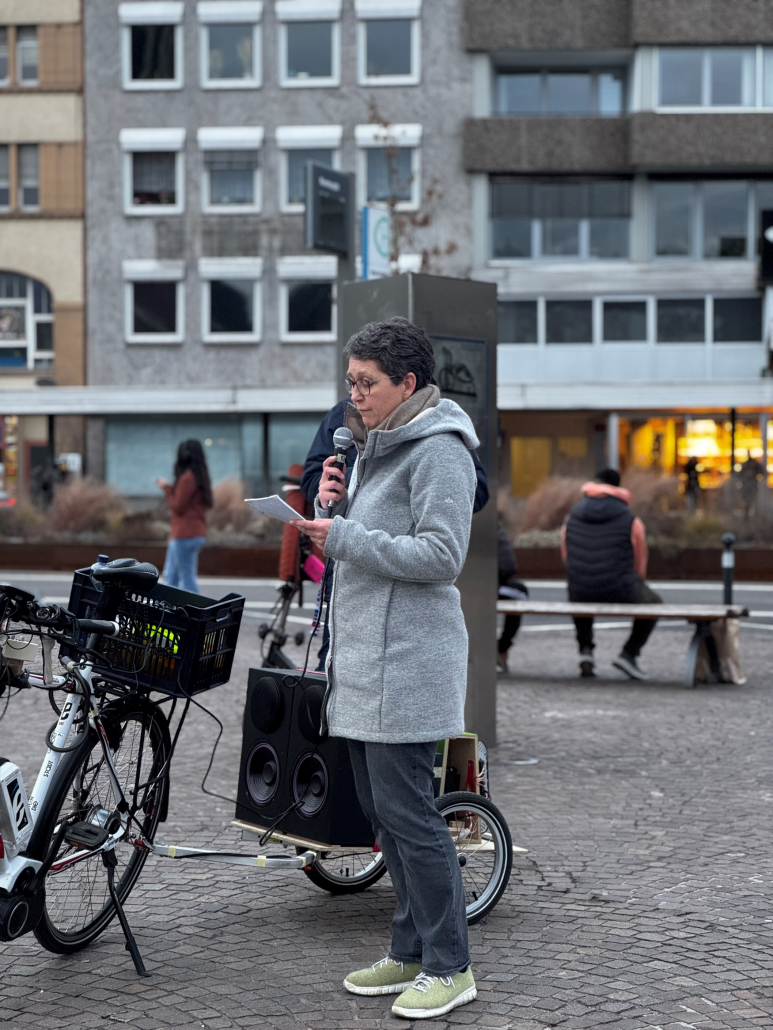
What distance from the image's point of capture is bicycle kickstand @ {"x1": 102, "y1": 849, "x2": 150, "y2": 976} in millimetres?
4160

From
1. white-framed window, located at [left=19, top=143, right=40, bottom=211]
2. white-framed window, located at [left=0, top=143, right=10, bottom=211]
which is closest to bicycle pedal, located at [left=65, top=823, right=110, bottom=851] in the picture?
white-framed window, located at [left=19, top=143, right=40, bottom=211]

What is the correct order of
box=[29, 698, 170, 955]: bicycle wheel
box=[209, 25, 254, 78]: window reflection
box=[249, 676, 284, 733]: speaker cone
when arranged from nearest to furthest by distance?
box=[29, 698, 170, 955]: bicycle wheel
box=[249, 676, 284, 733]: speaker cone
box=[209, 25, 254, 78]: window reflection

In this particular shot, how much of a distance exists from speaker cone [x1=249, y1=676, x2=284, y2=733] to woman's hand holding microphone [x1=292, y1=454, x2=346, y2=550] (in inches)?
41.0

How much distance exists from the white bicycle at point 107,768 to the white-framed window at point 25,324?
33950 millimetres

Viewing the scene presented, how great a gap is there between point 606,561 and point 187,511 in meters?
4.14

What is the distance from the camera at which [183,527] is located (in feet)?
42.1

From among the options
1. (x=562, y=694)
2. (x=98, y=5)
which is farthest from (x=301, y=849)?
(x=98, y=5)

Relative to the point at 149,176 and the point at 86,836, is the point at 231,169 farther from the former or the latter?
the point at 86,836

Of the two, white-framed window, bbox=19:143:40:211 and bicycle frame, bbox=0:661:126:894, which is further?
white-framed window, bbox=19:143:40:211

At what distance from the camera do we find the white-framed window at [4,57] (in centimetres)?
3641

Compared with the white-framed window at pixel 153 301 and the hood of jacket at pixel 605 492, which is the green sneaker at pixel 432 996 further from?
the white-framed window at pixel 153 301

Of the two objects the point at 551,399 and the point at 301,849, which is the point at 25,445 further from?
the point at 301,849

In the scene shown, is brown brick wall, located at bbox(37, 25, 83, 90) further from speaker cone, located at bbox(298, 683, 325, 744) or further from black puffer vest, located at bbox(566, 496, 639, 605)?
speaker cone, located at bbox(298, 683, 325, 744)

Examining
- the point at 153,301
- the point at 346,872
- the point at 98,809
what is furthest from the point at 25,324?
the point at 98,809
